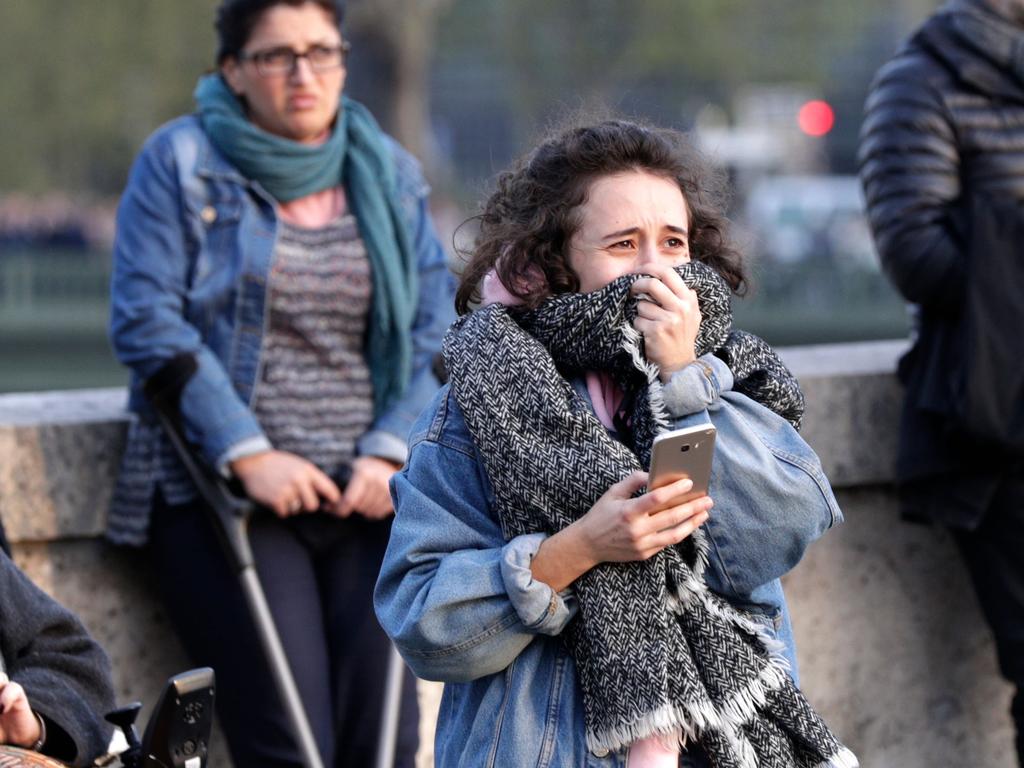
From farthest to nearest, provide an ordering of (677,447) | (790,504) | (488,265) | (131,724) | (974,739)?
1. (974,739)
2. (131,724)
3. (488,265)
4. (790,504)
5. (677,447)

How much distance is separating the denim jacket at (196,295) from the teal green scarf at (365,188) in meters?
0.04

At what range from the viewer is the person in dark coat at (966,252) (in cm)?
401

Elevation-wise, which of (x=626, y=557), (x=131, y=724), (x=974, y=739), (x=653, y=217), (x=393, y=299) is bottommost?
(x=974, y=739)

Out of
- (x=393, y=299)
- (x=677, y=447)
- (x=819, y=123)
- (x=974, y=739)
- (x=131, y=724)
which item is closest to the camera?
(x=677, y=447)

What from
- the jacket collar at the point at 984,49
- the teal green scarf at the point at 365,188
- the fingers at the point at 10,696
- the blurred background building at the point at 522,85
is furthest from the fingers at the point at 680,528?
the blurred background building at the point at 522,85

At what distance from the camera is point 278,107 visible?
12.4ft

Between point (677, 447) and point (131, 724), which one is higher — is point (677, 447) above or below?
above

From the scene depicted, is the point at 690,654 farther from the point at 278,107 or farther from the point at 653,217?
the point at 278,107

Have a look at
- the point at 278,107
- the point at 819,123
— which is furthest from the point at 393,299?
the point at 819,123

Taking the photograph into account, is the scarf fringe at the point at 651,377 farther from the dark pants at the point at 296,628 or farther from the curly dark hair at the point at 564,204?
the dark pants at the point at 296,628

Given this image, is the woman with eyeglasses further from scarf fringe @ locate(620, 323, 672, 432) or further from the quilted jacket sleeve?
scarf fringe @ locate(620, 323, 672, 432)

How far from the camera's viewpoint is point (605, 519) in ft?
7.22

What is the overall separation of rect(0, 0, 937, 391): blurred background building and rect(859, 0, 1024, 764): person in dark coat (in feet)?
60.7

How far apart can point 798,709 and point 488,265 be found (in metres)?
0.80
